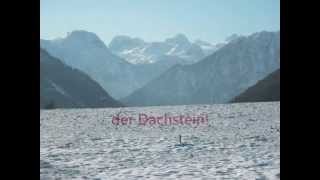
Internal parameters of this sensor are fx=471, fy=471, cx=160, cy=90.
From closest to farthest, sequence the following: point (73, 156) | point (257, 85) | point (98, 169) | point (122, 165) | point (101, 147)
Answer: point (98, 169)
point (122, 165)
point (73, 156)
point (101, 147)
point (257, 85)

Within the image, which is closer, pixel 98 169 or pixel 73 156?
pixel 98 169

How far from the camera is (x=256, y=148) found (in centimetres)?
1546
